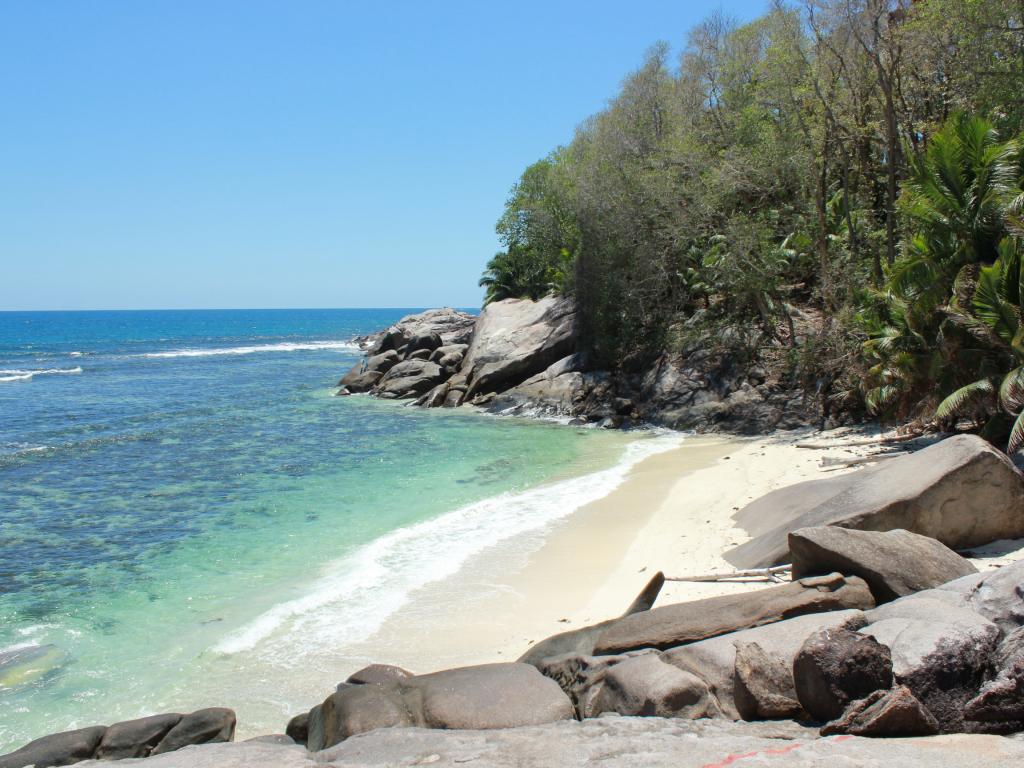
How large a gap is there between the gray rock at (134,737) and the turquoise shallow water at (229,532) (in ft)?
2.52

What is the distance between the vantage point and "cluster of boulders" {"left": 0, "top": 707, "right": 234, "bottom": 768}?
6617 mm

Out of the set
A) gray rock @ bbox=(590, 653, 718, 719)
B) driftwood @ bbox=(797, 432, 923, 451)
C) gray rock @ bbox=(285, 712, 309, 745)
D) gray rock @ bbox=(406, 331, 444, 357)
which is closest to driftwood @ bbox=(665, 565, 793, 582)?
gray rock @ bbox=(590, 653, 718, 719)

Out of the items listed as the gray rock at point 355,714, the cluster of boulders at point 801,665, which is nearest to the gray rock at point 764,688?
the cluster of boulders at point 801,665

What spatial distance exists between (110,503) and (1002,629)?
15.9 m

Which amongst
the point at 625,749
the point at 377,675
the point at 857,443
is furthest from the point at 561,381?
the point at 625,749

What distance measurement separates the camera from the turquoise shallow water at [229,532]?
857 centimetres

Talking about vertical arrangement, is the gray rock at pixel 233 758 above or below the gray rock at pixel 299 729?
above

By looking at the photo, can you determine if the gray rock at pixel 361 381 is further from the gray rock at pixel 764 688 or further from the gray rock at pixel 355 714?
the gray rock at pixel 764 688

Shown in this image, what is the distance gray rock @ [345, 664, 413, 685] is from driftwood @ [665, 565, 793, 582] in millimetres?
3784

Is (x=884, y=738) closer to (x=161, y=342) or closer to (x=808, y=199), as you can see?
(x=808, y=199)

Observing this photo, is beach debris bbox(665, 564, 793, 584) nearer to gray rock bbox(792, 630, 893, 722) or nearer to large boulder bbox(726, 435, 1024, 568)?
large boulder bbox(726, 435, 1024, 568)

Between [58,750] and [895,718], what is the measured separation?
649 centimetres

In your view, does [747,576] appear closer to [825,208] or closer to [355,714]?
[355,714]

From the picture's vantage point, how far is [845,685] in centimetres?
498
